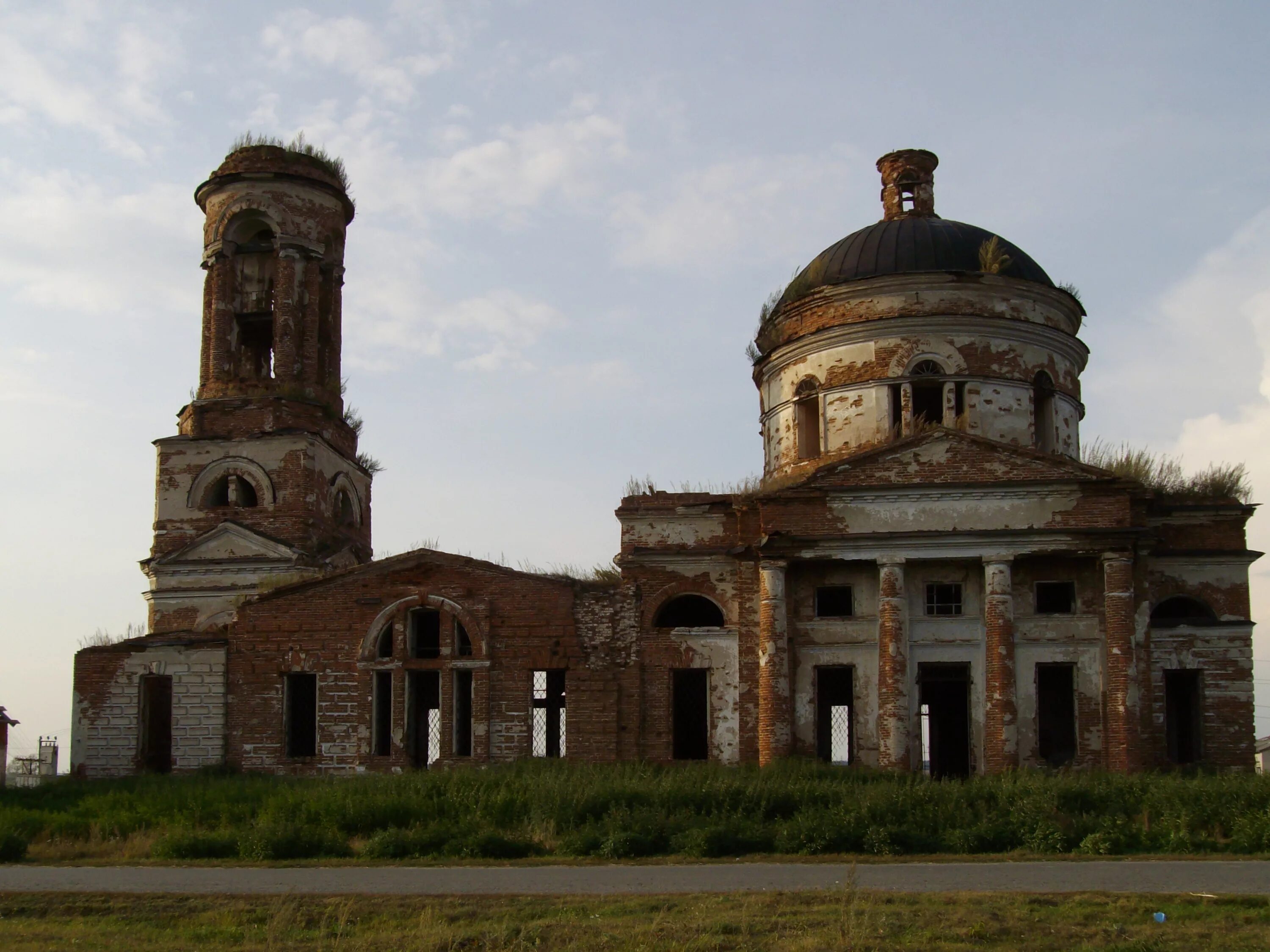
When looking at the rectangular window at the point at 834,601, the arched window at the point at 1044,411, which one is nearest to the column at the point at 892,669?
the rectangular window at the point at 834,601

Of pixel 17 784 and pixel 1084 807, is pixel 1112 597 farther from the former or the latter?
pixel 17 784

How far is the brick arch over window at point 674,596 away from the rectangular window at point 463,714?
9.45 ft

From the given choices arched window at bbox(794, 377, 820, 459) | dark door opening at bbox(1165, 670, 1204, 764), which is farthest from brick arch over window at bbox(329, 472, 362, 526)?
dark door opening at bbox(1165, 670, 1204, 764)

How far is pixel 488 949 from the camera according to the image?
8.50 meters

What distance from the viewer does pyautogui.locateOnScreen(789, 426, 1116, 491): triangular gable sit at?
19969 mm

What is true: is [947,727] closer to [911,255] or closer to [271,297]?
[911,255]

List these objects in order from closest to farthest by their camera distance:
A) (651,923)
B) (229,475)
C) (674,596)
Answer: (651,923) → (674,596) → (229,475)

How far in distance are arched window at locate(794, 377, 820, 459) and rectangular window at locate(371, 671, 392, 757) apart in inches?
298

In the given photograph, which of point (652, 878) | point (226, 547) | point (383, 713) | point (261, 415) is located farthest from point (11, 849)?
point (261, 415)

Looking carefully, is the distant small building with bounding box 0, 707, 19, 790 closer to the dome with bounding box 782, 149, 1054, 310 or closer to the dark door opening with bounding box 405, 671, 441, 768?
the dark door opening with bounding box 405, 671, 441, 768

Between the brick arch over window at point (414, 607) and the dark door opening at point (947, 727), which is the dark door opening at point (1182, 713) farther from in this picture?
the brick arch over window at point (414, 607)

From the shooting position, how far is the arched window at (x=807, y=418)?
23328 millimetres

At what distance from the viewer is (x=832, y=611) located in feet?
68.7

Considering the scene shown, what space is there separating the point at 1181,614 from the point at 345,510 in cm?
1514
